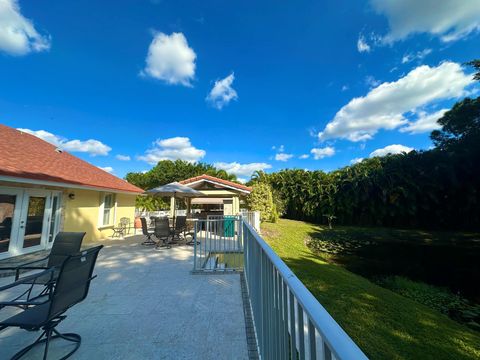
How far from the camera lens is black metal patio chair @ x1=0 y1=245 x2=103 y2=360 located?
2303 millimetres

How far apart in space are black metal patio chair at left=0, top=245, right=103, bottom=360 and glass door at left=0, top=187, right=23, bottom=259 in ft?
20.9

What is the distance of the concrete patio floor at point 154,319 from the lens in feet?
8.99

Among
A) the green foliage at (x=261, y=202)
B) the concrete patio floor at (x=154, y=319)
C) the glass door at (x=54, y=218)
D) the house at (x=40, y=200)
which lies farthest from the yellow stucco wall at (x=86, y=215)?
the green foliage at (x=261, y=202)

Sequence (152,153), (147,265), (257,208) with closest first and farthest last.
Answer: (147,265), (257,208), (152,153)

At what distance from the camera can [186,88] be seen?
595 inches

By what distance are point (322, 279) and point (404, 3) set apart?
Answer: 970 cm

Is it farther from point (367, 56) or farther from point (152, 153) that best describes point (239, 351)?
point (152, 153)

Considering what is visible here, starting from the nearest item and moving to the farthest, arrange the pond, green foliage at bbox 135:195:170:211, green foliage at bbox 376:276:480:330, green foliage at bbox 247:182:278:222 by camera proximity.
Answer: green foliage at bbox 376:276:480:330
the pond
green foliage at bbox 247:182:278:222
green foliage at bbox 135:195:170:211

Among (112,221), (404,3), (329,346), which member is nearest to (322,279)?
(329,346)

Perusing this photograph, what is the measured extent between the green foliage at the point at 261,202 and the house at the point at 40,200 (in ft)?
28.8

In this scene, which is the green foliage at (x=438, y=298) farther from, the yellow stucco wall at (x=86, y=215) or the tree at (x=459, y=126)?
the tree at (x=459, y=126)

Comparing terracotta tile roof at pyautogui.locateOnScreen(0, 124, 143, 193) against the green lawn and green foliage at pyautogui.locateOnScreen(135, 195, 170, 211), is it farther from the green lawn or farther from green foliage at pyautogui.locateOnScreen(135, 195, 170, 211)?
green foliage at pyautogui.locateOnScreen(135, 195, 170, 211)

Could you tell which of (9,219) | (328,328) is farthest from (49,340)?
(9,219)

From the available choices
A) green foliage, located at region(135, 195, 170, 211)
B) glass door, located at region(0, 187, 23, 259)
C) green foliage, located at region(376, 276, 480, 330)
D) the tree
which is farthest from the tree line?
glass door, located at region(0, 187, 23, 259)
